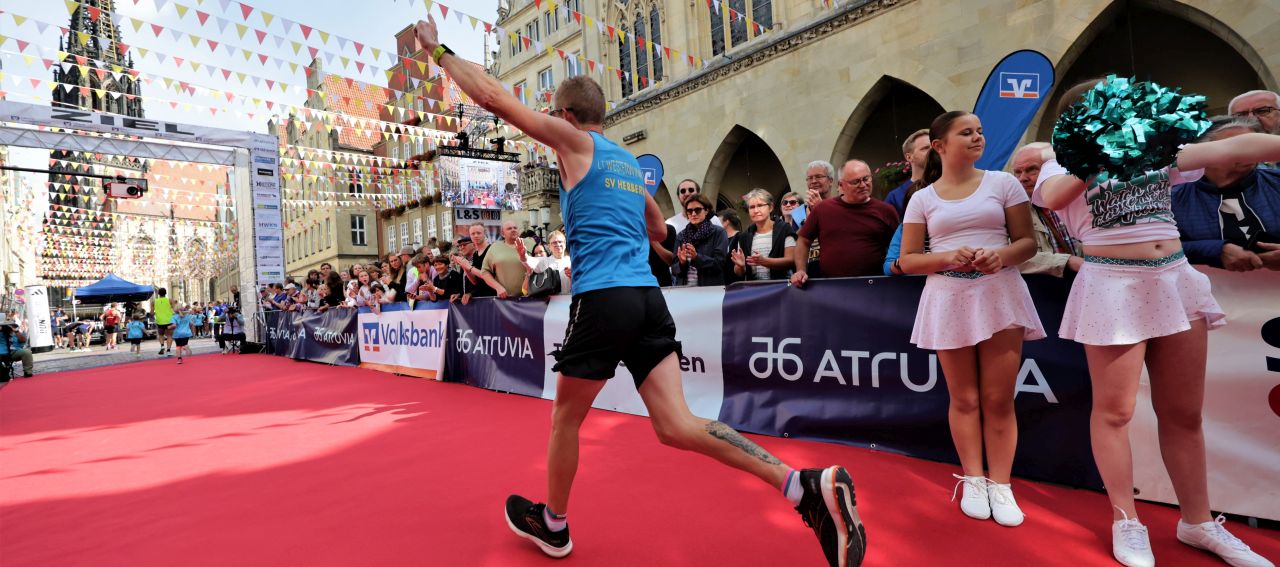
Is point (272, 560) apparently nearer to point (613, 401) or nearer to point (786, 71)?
point (613, 401)

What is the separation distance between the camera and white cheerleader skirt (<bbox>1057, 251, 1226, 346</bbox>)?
6.96ft

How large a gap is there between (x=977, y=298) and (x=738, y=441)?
1424mm

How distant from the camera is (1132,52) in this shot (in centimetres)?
1098

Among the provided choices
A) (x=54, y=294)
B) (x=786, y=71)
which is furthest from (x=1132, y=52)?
(x=54, y=294)

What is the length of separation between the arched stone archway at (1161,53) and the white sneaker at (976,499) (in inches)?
429

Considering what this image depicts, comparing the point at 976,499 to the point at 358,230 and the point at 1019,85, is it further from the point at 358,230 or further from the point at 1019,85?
the point at 358,230

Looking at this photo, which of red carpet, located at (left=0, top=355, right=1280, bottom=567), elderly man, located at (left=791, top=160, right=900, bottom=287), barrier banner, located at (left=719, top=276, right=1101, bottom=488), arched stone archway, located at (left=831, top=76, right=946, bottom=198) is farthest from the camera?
arched stone archway, located at (left=831, top=76, right=946, bottom=198)

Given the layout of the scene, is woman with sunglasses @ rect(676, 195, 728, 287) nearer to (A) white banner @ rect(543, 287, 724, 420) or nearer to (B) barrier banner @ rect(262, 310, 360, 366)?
(A) white banner @ rect(543, 287, 724, 420)

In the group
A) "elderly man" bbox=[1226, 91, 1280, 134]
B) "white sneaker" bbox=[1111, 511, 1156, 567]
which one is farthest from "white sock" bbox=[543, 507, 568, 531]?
"elderly man" bbox=[1226, 91, 1280, 134]

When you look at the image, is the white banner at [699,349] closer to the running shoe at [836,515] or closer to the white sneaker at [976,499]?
the white sneaker at [976,499]

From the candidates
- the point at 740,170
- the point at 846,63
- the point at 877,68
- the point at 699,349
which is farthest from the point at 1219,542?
the point at 740,170

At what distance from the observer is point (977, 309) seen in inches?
103

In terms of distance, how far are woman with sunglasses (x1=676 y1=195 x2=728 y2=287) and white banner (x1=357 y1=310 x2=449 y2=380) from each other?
369 centimetres

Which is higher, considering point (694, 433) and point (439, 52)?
point (439, 52)
